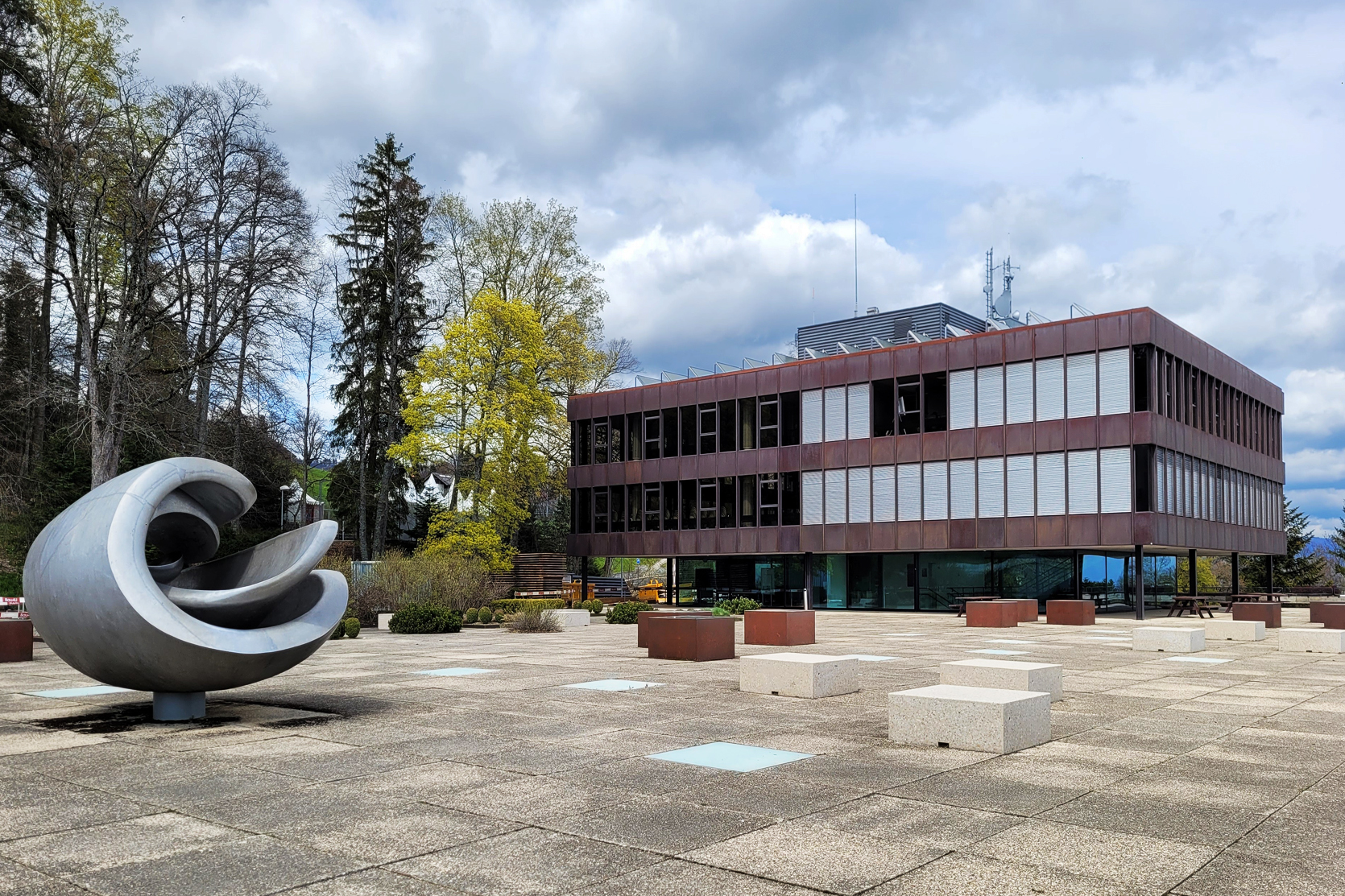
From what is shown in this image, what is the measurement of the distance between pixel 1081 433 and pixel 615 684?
96.9 feet

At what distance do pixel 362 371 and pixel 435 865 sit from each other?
47.5 m

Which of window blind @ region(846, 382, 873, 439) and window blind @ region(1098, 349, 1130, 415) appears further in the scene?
window blind @ region(846, 382, 873, 439)

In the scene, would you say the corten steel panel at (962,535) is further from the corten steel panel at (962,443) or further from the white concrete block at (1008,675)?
the white concrete block at (1008,675)

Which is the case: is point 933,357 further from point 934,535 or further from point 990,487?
point 934,535

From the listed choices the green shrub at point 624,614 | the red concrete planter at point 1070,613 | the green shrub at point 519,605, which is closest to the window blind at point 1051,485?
the red concrete planter at point 1070,613

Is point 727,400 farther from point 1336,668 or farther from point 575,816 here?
point 575,816

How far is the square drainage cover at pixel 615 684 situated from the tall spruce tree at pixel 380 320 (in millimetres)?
35480

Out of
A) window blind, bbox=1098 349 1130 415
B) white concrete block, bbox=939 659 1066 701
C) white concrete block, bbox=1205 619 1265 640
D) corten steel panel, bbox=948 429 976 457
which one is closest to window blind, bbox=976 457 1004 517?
corten steel panel, bbox=948 429 976 457

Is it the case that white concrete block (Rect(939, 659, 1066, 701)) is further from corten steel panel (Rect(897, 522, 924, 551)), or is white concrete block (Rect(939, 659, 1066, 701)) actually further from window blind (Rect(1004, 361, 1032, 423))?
corten steel panel (Rect(897, 522, 924, 551))

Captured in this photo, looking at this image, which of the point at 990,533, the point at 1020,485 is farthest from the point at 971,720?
the point at 990,533

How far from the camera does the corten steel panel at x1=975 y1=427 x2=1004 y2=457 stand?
1638 inches

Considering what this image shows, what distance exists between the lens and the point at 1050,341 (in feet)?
132

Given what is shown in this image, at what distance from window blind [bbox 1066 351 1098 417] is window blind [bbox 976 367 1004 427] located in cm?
258

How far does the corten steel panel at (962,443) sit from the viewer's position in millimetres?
42281
